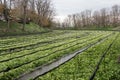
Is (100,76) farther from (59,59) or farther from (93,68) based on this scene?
(59,59)

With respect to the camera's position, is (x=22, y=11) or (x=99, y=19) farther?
(x=99, y=19)

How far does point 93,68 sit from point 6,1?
157 ft

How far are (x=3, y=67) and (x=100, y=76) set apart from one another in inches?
263

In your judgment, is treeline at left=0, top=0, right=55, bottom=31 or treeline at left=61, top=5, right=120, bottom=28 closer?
treeline at left=0, top=0, right=55, bottom=31

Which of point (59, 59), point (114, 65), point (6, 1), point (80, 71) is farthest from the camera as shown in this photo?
point (6, 1)

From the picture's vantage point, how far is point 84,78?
43.4ft

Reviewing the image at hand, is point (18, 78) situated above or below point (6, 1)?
below

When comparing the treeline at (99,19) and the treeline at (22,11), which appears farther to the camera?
the treeline at (99,19)

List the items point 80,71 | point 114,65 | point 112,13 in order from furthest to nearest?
point 112,13
point 114,65
point 80,71

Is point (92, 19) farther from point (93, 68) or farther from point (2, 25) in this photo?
point (93, 68)

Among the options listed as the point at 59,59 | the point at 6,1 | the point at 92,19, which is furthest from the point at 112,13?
the point at 59,59

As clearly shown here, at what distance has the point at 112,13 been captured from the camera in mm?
152000

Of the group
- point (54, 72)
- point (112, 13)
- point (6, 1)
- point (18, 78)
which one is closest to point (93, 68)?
point (54, 72)

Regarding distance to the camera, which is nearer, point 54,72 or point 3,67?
point 54,72
